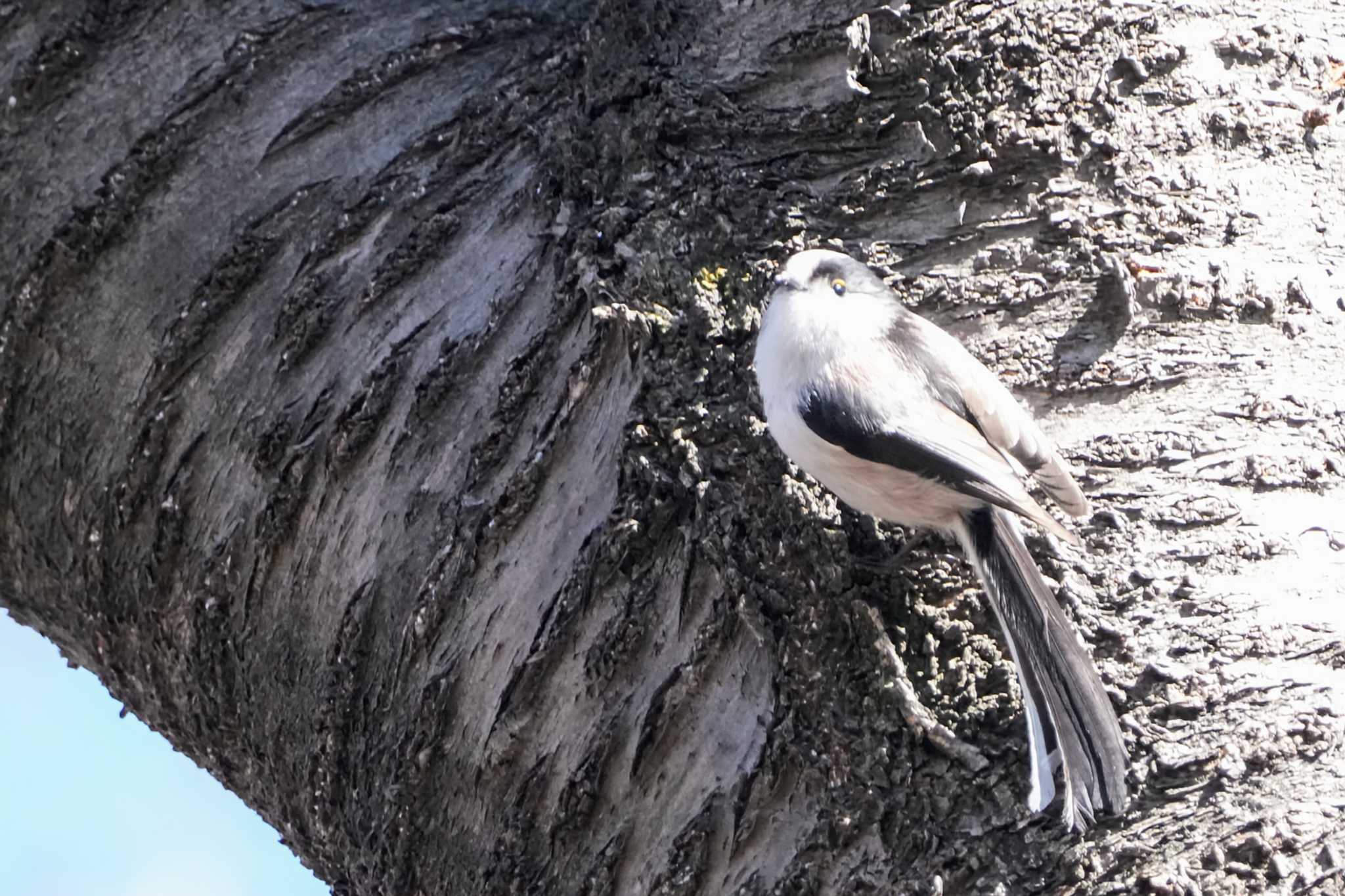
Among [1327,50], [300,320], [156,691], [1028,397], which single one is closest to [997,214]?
[1028,397]

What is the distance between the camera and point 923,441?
149 centimetres

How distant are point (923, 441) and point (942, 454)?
4 cm

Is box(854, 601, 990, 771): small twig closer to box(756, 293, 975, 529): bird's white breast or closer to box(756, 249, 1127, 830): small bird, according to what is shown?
box(756, 249, 1127, 830): small bird

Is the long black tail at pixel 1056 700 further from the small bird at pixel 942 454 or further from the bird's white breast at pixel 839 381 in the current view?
the bird's white breast at pixel 839 381

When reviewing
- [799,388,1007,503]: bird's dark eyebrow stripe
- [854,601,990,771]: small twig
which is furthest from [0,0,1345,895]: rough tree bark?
[799,388,1007,503]: bird's dark eyebrow stripe

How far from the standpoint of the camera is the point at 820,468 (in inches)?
49.5

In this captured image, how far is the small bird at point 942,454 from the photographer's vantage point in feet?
3.58

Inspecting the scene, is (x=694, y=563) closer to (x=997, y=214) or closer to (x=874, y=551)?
(x=874, y=551)

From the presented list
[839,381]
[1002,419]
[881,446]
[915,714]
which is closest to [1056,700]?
[915,714]

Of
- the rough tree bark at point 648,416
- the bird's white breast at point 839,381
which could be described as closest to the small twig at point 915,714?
the rough tree bark at point 648,416

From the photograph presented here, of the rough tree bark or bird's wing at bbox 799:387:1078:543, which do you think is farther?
bird's wing at bbox 799:387:1078:543

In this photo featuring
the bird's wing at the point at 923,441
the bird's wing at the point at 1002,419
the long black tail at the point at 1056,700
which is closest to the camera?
the long black tail at the point at 1056,700

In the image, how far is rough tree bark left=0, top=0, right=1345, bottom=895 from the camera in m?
1.13

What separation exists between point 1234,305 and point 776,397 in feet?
1.62
